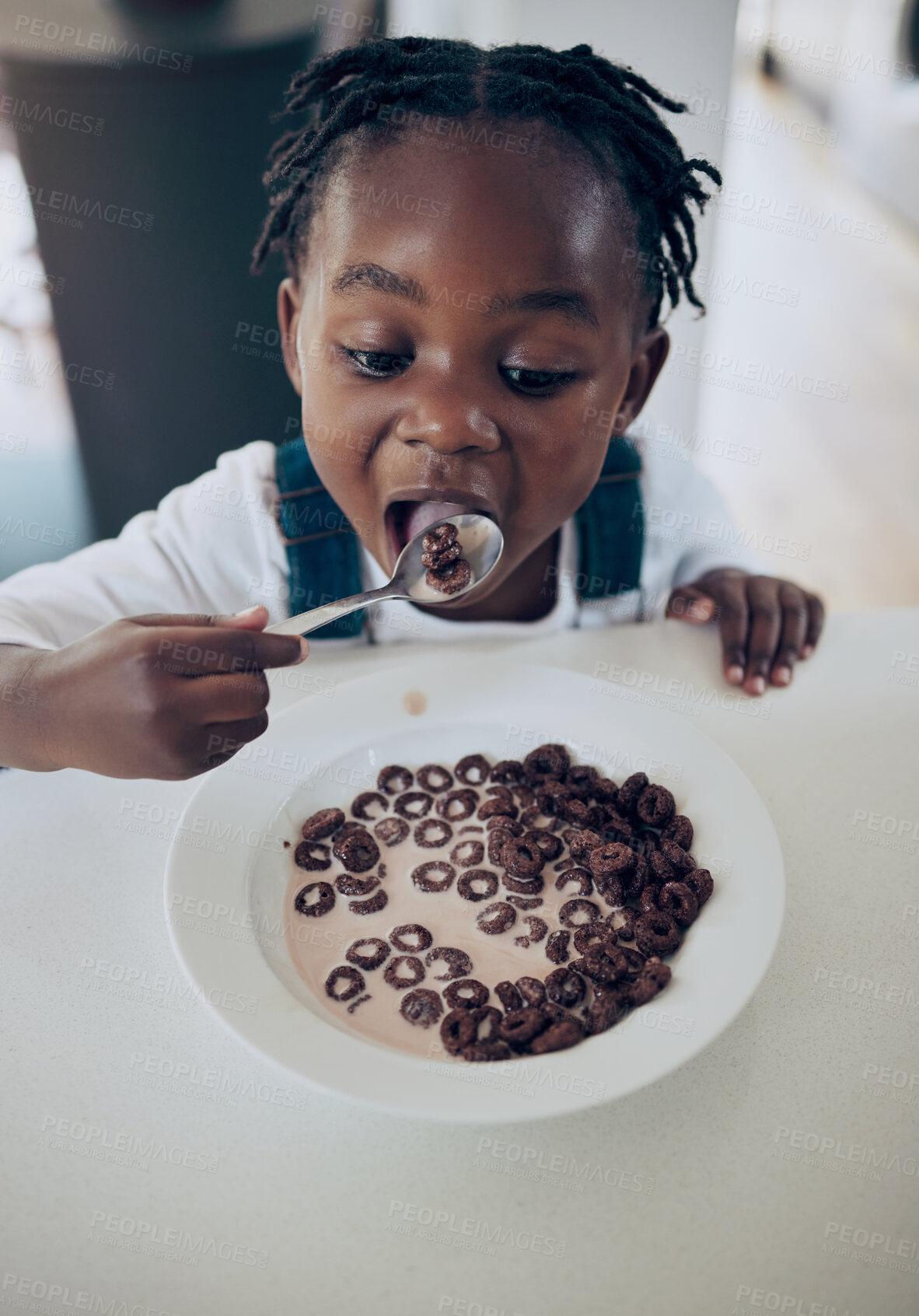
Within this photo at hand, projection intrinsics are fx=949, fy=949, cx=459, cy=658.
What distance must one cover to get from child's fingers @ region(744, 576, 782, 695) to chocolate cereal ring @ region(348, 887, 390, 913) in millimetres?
452

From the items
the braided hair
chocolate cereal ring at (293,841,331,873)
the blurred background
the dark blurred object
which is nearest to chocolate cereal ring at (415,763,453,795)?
chocolate cereal ring at (293,841,331,873)

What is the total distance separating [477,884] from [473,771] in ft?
0.46

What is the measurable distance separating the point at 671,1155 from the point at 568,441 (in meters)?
0.57

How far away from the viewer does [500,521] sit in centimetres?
89

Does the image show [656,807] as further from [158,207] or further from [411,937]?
[158,207]

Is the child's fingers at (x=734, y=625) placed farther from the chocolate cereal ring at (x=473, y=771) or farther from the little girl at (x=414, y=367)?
the chocolate cereal ring at (x=473, y=771)

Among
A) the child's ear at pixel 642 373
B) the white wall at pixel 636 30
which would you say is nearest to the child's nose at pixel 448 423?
the child's ear at pixel 642 373

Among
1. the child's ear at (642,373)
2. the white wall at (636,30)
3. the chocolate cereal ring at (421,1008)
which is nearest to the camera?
the chocolate cereal ring at (421,1008)

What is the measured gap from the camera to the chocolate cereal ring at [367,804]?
2.71ft

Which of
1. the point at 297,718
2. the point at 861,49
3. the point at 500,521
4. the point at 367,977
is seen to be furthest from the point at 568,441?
the point at 861,49

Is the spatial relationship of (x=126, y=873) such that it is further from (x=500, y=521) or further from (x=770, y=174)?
(x=770, y=174)

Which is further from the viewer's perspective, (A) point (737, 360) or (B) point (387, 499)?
(A) point (737, 360)

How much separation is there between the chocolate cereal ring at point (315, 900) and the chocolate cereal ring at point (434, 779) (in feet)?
0.48

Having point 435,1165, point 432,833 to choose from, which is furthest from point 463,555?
point 435,1165
